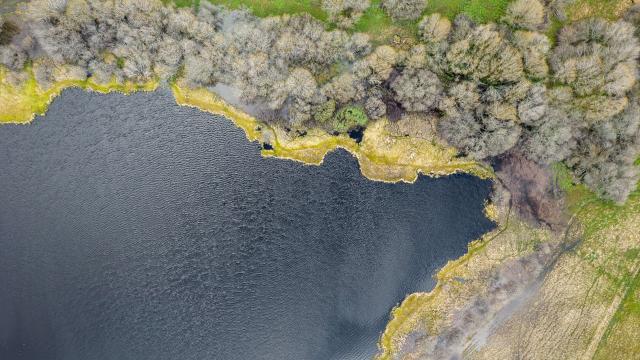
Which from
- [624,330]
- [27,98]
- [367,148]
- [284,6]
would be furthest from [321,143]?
[624,330]

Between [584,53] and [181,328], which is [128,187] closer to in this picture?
[181,328]

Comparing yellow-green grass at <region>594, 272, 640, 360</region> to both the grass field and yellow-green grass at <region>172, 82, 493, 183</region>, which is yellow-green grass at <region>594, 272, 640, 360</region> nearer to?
yellow-green grass at <region>172, 82, 493, 183</region>

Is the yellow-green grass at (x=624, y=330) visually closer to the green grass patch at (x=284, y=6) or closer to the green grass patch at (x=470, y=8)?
the green grass patch at (x=470, y=8)

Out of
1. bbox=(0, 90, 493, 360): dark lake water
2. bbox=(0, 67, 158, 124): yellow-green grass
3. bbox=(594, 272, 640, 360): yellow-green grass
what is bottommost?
bbox=(594, 272, 640, 360): yellow-green grass

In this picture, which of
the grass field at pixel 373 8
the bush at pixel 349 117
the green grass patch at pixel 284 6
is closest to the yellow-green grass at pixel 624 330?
the grass field at pixel 373 8

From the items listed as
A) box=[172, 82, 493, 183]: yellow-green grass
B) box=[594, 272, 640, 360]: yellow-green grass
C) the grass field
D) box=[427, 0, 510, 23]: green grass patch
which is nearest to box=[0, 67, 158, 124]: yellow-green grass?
box=[172, 82, 493, 183]: yellow-green grass

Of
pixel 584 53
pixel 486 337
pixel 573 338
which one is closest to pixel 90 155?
pixel 486 337
